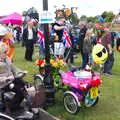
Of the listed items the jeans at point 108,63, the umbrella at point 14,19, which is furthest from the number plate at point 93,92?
the umbrella at point 14,19

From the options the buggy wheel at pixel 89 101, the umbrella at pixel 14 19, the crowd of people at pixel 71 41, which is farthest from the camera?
the umbrella at pixel 14 19

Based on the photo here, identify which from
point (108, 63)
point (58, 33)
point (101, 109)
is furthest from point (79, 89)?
point (108, 63)

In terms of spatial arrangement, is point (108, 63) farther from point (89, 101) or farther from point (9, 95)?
point (9, 95)

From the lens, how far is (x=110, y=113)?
1002 centimetres

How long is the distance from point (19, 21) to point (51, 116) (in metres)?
29.3

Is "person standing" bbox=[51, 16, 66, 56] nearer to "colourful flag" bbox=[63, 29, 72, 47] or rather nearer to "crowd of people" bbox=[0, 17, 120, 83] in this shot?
"crowd of people" bbox=[0, 17, 120, 83]

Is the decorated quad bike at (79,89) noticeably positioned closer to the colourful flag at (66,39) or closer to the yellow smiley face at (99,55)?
the yellow smiley face at (99,55)

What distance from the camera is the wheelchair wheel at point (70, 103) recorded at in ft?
32.1

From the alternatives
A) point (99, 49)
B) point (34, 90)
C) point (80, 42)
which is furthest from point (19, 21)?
point (34, 90)

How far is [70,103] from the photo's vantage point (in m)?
9.95

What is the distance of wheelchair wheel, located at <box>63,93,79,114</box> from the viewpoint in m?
9.79

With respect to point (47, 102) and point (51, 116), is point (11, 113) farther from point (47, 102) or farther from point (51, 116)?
point (47, 102)

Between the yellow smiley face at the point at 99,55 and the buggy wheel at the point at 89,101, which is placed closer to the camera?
the buggy wheel at the point at 89,101

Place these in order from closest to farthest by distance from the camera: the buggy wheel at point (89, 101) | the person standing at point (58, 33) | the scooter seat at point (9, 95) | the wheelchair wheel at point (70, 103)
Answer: the scooter seat at point (9, 95) < the wheelchair wheel at point (70, 103) < the buggy wheel at point (89, 101) < the person standing at point (58, 33)
